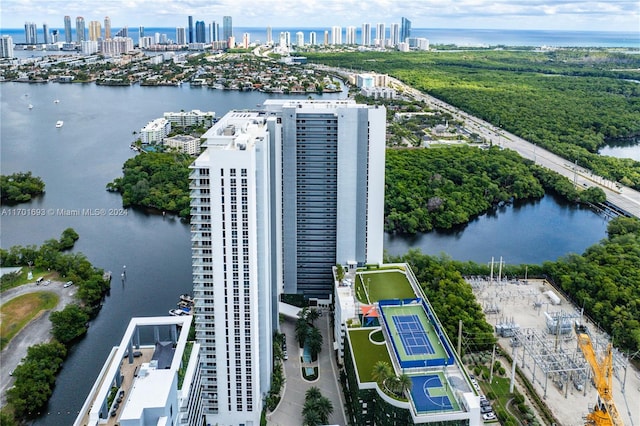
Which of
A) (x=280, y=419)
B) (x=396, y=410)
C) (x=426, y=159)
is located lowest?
(x=280, y=419)

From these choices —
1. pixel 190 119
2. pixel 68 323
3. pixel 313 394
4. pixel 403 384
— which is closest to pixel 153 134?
pixel 190 119

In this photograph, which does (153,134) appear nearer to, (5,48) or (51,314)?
(51,314)

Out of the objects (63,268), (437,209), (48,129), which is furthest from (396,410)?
(48,129)

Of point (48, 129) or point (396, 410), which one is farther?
point (48, 129)

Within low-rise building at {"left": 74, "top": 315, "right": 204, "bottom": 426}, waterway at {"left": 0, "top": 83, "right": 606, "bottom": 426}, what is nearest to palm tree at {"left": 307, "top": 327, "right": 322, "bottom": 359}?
low-rise building at {"left": 74, "top": 315, "right": 204, "bottom": 426}

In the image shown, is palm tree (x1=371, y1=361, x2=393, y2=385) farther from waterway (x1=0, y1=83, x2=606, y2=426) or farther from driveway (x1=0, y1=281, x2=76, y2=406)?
driveway (x1=0, y1=281, x2=76, y2=406)

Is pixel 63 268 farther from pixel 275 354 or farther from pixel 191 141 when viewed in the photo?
pixel 191 141

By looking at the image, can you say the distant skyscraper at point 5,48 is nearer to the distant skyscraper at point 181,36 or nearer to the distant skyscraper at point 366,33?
the distant skyscraper at point 181,36
